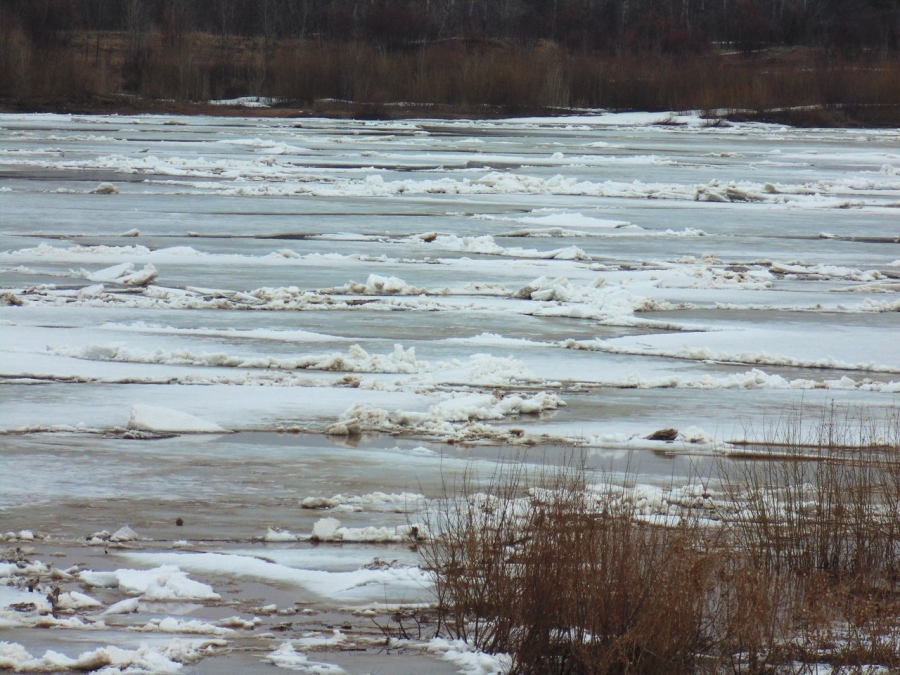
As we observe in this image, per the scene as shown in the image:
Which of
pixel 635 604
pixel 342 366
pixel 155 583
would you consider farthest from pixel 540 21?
pixel 635 604

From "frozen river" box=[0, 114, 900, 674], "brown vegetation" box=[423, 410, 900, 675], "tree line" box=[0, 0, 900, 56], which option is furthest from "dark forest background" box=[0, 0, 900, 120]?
"brown vegetation" box=[423, 410, 900, 675]

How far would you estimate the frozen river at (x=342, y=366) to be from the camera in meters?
5.64

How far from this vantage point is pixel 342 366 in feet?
33.6

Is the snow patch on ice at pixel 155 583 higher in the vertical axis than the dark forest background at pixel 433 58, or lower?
lower

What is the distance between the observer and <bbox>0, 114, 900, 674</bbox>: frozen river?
5.64m

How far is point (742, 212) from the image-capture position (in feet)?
74.4

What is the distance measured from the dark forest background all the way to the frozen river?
88.7 ft

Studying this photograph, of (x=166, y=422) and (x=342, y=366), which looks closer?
(x=166, y=422)

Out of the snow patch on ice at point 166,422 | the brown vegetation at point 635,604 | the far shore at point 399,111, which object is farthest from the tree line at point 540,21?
the brown vegetation at point 635,604

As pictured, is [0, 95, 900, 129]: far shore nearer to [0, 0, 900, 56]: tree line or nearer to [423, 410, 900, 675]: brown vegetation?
[0, 0, 900, 56]: tree line

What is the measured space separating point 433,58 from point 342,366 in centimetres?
4668

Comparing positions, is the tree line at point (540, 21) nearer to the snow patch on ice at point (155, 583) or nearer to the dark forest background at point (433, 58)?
the dark forest background at point (433, 58)

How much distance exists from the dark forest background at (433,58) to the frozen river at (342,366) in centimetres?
2704

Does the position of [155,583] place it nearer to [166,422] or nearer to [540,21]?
[166,422]
